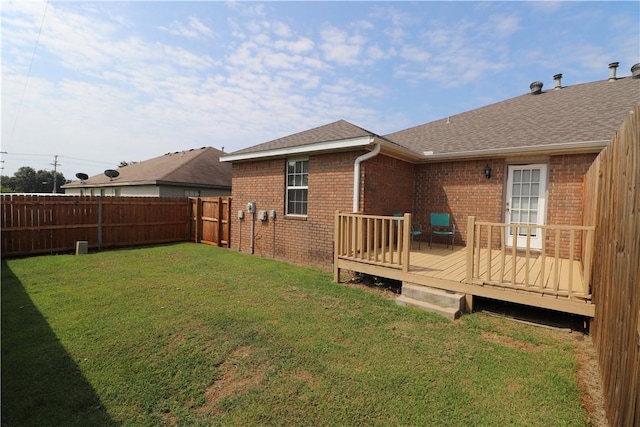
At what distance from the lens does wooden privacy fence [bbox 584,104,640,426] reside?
1625mm

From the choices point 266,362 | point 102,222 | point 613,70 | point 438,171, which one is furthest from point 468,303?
point 102,222

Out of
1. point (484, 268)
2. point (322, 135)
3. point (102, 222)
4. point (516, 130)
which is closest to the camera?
Result: point (484, 268)

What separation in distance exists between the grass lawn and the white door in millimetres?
3789

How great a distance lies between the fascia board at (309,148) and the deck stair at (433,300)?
10.1 ft

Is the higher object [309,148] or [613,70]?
[613,70]

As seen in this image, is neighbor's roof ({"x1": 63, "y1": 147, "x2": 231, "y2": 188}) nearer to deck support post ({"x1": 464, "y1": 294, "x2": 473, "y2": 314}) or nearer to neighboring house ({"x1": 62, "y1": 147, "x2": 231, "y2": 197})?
neighboring house ({"x1": 62, "y1": 147, "x2": 231, "y2": 197})

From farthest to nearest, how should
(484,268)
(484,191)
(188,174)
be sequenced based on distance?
(188,174)
(484,191)
(484,268)

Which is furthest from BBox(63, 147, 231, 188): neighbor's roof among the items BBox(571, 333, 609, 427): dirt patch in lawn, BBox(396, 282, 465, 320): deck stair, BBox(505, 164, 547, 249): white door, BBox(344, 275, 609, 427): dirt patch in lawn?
BBox(571, 333, 609, 427): dirt patch in lawn

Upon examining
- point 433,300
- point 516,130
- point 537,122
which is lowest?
point 433,300

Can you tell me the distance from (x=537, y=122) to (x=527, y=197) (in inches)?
92.4

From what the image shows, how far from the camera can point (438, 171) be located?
8.35 metres

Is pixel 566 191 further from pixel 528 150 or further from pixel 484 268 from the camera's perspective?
pixel 484 268

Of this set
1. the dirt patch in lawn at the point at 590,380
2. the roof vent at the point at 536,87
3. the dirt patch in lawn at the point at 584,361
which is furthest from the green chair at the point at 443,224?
the roof vent at the point at 536,87

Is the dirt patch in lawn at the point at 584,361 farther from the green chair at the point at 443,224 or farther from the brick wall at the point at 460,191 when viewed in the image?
the brick wall at the point at 460,191
